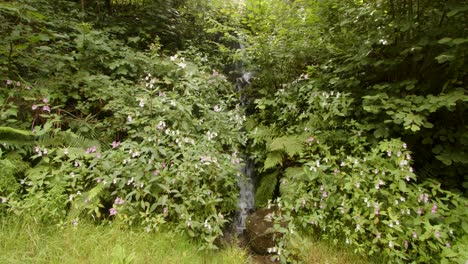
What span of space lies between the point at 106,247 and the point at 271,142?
2.47 m

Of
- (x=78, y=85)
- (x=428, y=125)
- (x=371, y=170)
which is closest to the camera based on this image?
(x=428, y=125)

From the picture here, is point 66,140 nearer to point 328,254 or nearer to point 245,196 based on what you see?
point 245,196

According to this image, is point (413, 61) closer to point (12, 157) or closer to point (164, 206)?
point (164, 206)

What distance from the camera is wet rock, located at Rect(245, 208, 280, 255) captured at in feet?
9.38

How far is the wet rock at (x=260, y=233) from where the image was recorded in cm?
286

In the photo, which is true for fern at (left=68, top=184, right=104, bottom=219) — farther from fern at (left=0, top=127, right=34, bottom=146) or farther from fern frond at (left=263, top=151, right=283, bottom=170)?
fern frond at (left=263, top=151, right=283, bottom=170)

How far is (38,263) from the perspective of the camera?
1885mm

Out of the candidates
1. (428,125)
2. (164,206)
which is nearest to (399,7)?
(428,125)

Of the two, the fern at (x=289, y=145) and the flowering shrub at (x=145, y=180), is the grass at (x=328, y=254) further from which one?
the fern at (x=289, y=145)

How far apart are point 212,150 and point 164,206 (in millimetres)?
798

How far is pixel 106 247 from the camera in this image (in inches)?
83.7

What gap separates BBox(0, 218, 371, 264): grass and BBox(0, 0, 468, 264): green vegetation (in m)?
0.02

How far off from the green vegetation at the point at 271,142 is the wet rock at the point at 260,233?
238 mm

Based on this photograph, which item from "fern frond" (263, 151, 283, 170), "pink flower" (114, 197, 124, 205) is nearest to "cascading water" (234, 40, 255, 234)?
"fern frond" (263, 151, 283, 170)
